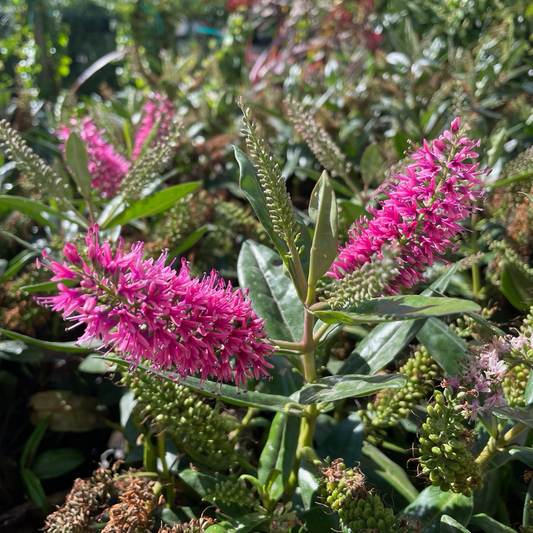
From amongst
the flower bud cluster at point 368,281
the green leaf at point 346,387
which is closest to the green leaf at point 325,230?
the flower bud cluster at point 368,281

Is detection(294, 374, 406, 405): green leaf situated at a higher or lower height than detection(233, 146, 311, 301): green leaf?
lower

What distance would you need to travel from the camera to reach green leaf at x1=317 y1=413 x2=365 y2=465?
0.94 m

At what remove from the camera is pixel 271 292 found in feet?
3.52

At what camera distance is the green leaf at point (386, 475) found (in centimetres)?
97

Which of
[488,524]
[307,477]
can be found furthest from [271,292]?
[488,524]

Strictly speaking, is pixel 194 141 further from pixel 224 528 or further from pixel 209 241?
pixel 224 528

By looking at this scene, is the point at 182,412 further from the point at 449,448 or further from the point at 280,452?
the point at 449,448

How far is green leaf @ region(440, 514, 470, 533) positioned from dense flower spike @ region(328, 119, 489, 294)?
0.39m

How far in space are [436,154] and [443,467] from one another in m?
0.47

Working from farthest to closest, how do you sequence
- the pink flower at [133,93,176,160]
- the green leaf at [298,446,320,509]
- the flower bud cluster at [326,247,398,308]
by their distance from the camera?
the pink flower at [133,93,176,160] < the green leaf at [298,446,320,509] < the flower bud cluster at [326,247,398,308]

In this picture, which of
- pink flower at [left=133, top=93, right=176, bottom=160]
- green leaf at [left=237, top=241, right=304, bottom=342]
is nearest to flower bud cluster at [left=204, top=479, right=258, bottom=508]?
green leaf at [left=237, top=241, right=304, bottom=342]

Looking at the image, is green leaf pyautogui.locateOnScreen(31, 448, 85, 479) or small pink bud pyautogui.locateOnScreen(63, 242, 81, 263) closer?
small pink bud pyautogui.locateOnScreen(63, 242, 81, 263)

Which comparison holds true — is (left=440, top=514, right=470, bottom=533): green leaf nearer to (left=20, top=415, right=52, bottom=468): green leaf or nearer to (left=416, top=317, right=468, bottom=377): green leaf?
(left=416, top=317, right=468, bottom=377): green leaf

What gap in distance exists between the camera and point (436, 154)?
73 centimetres
